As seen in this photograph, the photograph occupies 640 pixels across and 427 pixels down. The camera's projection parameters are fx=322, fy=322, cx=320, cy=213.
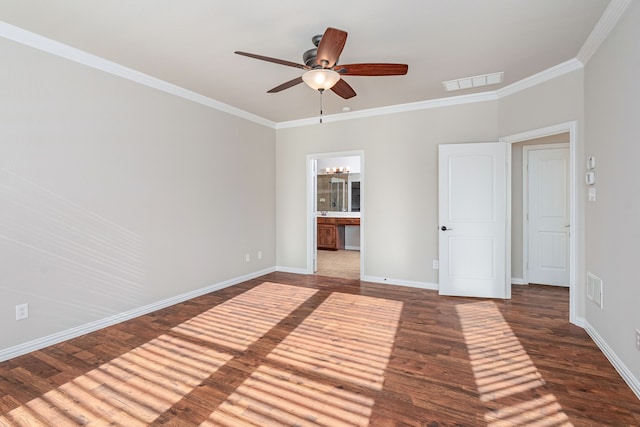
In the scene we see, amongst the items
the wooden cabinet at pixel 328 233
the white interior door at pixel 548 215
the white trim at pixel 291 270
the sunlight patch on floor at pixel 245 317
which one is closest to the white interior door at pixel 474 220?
the white interior door at pixel 548 215

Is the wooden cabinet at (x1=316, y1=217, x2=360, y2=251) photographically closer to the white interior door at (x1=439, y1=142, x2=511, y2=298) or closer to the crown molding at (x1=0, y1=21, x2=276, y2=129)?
the white interior door at (x1=439, y1=142, x2=511, y2=298)

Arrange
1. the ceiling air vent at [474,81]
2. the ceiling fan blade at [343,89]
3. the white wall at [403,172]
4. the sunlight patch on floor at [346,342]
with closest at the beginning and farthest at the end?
the sunlight patch on floor at [346,342], the ceiling fan blade at [343,89], the ceiling air vent at [474,81], the white wall at [403,172]

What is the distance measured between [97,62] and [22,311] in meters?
2.29

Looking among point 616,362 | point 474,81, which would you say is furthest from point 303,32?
point 616,362

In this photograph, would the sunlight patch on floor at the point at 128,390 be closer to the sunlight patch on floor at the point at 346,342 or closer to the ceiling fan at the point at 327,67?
the sunlight patch on floor at the point at 346,342

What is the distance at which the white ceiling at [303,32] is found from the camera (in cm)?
229

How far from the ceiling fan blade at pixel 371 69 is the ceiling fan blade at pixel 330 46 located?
0.52 feet

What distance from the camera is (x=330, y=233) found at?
8297mm

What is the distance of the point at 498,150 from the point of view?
13.3ft

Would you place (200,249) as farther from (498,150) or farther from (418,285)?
(498,150)

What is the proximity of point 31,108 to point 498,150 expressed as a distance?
4824 millimetres

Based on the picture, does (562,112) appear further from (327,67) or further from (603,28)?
(327,67)

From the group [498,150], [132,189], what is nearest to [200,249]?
[132,189]

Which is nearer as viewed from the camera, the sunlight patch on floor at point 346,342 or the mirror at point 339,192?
the sunlight patch on floor at point 346,342
